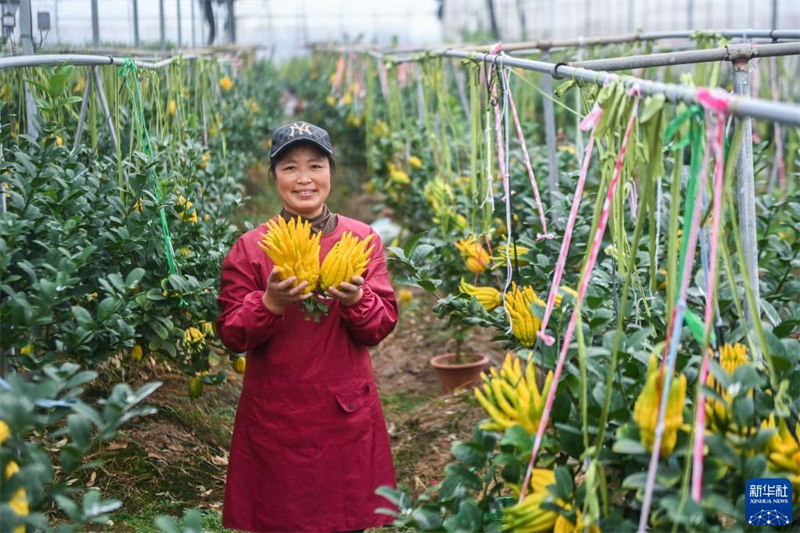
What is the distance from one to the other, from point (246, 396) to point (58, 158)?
980 millimetres

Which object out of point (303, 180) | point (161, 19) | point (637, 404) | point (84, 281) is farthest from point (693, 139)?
point (161, 19)

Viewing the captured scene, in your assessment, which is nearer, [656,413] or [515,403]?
[656,413]

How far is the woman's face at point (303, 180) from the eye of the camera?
2.55m

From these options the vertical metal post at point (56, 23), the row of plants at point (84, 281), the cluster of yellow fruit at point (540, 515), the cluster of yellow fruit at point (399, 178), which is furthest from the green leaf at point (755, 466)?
the cluster of yellow fruit at point (399, 178)

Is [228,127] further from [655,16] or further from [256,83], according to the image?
[655,16]

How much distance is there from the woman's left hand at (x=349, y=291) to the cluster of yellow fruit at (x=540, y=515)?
0.74 metres

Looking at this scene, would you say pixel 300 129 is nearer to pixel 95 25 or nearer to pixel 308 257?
pixel 308 257

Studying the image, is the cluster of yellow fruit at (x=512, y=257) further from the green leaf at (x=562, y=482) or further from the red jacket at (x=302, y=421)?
the green leaf at (x=562, y=482)

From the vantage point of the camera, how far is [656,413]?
1.56 m

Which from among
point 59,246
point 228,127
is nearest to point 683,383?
point 59,246

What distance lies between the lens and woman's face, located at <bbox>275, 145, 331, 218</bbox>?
2555 mm

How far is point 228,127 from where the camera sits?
7238mm

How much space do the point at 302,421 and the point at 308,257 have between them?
467 millimetres

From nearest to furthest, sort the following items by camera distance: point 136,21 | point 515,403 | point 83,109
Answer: point 515,403 < point 83,109 < point 136,21
